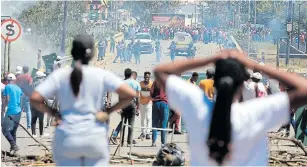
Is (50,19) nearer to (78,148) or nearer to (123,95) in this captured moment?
(123,95)

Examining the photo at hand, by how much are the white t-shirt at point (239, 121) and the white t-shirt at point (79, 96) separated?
1.03m

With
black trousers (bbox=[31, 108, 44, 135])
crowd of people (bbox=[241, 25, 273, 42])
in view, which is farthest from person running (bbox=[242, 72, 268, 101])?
crowd of people (bbox=[241, 25, 273, 42])

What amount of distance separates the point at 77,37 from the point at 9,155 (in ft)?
20.4

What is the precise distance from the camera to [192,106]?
377 centimetres

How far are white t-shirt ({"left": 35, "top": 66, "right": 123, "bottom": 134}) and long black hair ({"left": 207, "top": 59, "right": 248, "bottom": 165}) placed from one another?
1.24 m

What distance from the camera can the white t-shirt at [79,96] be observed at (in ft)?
15.4

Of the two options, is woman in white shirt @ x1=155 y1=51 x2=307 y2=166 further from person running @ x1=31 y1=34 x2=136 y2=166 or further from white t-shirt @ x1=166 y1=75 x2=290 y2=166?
person running @ x1=31 y1=34 x2=136 y2=166

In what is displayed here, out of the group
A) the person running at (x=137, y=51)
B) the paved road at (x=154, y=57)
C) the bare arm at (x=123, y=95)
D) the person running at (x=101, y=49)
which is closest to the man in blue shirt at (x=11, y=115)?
the bare arm at (x=123, y=95)

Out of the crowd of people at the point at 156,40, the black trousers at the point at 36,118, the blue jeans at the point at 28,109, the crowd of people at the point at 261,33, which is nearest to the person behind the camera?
the black trousers at the point at 36,118

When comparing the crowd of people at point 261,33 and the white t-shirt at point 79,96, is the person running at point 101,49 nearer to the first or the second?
the crowd of people at point 261,33

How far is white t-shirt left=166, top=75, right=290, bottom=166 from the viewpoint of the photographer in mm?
3719

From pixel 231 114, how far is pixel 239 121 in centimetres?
6

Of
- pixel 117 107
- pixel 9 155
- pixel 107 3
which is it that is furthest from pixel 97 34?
pixel 117 107

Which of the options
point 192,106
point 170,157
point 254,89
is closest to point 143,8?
point 254,89
